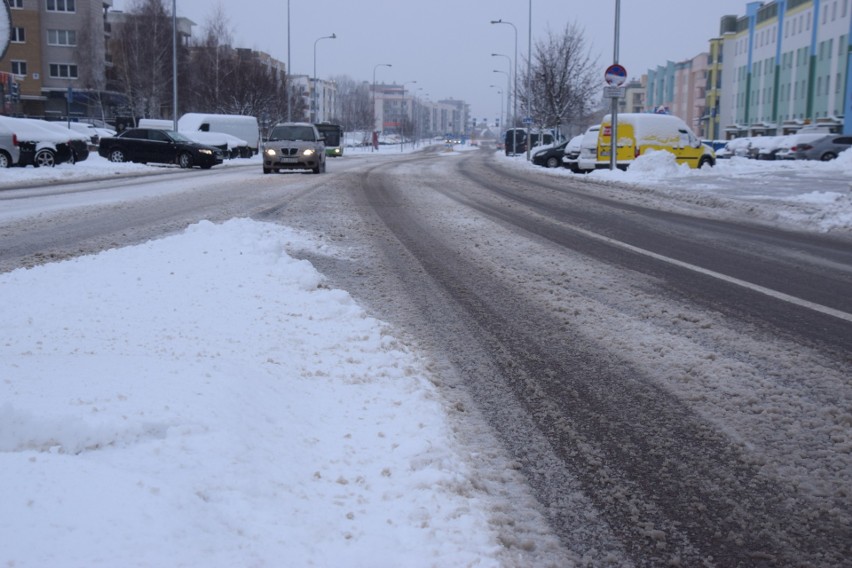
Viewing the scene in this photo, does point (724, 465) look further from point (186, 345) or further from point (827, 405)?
point (186, 345)

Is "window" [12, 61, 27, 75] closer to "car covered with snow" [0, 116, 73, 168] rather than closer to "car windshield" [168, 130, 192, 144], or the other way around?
"car windshield" [168, 130, 192, 144]

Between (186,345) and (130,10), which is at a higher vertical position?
(130,10)

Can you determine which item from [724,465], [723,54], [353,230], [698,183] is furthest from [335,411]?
[723,54]

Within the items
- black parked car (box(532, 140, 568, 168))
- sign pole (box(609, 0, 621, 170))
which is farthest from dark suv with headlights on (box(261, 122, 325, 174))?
black parked car (box(532, 140, 568, 168))

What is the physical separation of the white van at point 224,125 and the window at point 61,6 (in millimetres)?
43234

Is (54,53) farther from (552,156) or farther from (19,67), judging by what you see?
(552,156)

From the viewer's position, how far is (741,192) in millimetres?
19797

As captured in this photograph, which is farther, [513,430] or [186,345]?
[186,345]

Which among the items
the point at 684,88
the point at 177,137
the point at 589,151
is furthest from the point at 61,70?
the point at 684,88

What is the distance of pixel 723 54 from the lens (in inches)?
3814

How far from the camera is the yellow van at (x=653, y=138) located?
2830cm

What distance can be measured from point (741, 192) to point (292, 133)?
14169 millimetres

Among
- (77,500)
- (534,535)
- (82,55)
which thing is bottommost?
(534,535)

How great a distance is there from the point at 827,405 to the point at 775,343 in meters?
1.29
